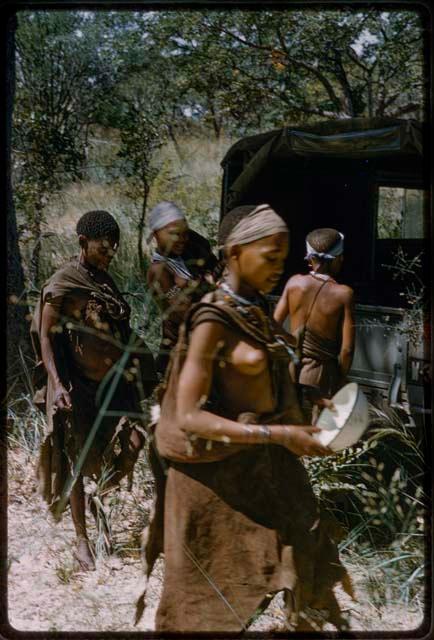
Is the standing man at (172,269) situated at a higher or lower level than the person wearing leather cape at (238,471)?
higher

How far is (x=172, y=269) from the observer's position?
3639mm

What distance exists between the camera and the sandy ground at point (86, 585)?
3127 mm

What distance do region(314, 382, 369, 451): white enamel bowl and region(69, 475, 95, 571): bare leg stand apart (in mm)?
1538

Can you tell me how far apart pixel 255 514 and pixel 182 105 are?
451 inches

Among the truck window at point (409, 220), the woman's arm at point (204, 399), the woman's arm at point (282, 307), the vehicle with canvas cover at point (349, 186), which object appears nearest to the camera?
the woman's arm at point (204, 399)

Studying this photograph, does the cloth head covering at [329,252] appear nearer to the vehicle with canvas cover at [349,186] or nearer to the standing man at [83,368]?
the standing man at [83,368]

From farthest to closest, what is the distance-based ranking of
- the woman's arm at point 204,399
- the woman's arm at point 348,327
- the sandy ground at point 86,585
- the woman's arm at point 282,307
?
the woman's arm at point 282,307 < the woman's arm at point 348,327 < the sandy ground at point 86,585 < the woman's arm at point 204,399

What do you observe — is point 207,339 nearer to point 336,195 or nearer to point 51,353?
point 51,353

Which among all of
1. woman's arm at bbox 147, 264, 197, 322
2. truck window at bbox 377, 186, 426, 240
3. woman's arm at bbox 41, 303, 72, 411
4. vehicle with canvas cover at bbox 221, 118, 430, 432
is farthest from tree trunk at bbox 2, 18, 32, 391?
truck window at bbox 377, 186, 426, 240

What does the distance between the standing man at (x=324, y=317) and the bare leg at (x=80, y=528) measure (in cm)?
132

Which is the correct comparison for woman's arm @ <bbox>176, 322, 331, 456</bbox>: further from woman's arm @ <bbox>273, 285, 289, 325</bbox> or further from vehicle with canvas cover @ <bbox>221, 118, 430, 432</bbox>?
vehicle with canvas cover @ <bbox>221, 118, 430, 432</bbox>

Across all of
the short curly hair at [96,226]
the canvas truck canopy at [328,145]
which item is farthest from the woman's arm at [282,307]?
the canvas truck canopy at [328,145]

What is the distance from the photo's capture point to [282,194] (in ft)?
26.4

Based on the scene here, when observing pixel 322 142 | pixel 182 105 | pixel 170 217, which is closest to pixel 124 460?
pixel 170 217
